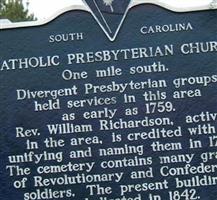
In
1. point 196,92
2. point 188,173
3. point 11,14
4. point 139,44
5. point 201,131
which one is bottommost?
point 188,173

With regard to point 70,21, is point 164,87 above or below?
below

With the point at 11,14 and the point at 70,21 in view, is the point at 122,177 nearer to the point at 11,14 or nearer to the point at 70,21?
the point at 70,21

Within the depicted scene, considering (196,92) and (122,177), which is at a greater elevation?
(196,92)

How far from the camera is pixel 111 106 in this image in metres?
5.74

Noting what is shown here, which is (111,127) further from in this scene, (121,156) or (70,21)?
(70,21)

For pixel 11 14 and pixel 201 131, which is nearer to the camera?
pixel 201 131

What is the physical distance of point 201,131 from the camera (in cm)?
565

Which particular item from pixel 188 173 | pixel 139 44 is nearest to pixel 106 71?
pixel 139 44

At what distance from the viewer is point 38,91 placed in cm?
584

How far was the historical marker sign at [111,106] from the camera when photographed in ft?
18.5

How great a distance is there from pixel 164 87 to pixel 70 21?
1085mm

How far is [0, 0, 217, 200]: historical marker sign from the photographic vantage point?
18.5 feet

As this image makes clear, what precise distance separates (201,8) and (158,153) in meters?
1.39

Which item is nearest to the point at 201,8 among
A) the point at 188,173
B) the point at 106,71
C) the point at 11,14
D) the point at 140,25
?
the point at 140,25
